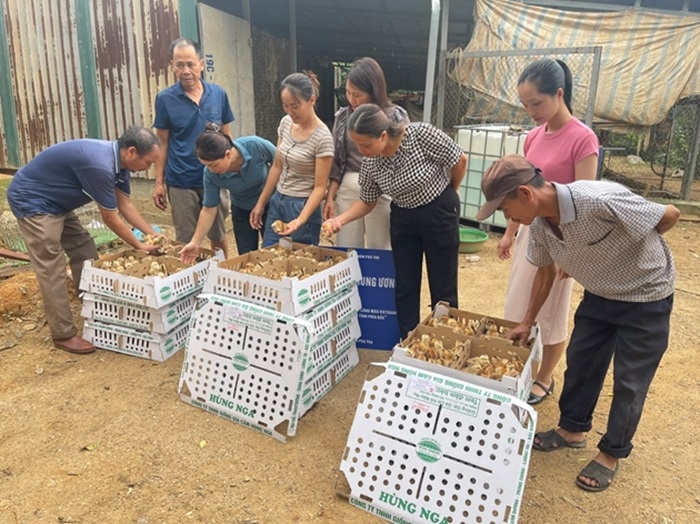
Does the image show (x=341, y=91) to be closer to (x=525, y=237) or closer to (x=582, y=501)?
(x=525, y=237)

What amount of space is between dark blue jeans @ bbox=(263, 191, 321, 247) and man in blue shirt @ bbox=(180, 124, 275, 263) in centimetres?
20

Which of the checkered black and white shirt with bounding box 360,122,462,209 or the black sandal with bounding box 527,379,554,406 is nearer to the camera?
the checkered black and white shirt with bounding box 360,122,462,209

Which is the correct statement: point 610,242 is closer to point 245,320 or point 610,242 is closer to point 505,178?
point 505,178

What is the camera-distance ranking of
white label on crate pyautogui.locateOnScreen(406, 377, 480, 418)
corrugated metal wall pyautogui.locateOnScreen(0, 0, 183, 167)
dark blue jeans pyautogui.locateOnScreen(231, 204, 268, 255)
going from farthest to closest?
1. corrugated metal wall pyautogui.locateOnScreen(0, 0, 183, 167)
2. dark blue jeans pyautogui.locateOnScreen(231, 204, 268, 255)
3. white label on crate pyautogui.locateOnScreen(406, 377, 480, 418)

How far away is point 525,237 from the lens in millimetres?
2719

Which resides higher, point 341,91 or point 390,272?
point 341,91

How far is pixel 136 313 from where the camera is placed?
3.36m

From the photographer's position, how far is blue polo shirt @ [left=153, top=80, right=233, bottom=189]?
12.6 ft

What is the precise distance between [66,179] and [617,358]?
322 centimetres

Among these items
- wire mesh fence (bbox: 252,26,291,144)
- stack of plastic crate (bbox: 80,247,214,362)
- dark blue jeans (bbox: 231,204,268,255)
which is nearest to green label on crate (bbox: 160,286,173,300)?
stack of plastic crate (bbox: 80,247,214,362)

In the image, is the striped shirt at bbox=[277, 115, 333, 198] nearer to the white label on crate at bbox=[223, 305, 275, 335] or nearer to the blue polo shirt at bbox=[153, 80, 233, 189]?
the blue polo shirt at bbox=[153, 80, 233, 189]

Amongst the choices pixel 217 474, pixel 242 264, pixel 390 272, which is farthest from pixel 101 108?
pixel 217 474

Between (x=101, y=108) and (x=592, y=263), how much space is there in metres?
6.22

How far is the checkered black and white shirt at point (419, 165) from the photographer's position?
8.95 ft
